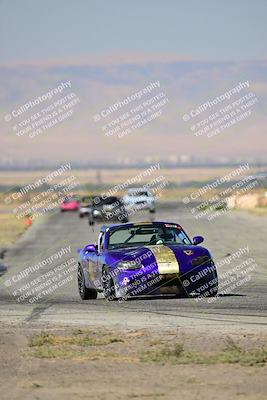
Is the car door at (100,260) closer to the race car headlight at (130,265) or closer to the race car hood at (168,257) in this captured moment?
the race car hood at (168,257)

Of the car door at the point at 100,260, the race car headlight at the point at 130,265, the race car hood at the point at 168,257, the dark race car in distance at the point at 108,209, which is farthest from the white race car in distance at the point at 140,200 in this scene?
the race car headlight at the point at 130,265

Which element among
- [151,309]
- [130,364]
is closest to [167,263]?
[151,309]

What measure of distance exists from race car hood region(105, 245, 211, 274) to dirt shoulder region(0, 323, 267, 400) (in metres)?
3.85

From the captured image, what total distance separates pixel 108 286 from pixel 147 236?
50.6 inches

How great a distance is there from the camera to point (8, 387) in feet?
34.0

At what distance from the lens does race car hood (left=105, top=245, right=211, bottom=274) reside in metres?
18.4

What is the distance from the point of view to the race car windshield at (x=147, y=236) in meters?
19.6

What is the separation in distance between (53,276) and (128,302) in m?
9.29

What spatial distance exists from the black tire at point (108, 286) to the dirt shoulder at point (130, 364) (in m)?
4.10

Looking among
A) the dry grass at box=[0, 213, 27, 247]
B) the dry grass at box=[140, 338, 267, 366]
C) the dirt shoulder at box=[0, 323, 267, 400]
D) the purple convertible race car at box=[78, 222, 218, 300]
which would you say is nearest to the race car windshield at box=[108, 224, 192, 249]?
the purple convertible race car at box=[78, 222, 218, 300]

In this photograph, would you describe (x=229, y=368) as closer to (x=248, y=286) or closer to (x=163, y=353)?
(x=163, y=353)

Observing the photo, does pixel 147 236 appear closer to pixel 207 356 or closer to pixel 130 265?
pixel 130 265

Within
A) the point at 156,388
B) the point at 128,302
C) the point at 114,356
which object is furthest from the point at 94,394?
the point at 128,302

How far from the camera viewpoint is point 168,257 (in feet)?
60.6
